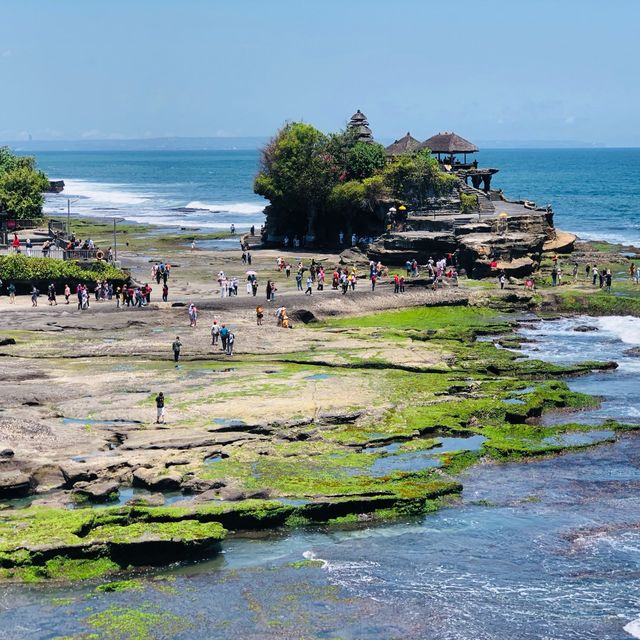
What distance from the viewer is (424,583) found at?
2572 cm

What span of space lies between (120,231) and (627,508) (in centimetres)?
7108

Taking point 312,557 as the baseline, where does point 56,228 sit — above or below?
above

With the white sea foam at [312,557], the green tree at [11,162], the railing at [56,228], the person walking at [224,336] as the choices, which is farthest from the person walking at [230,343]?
the green tree at [11,162]

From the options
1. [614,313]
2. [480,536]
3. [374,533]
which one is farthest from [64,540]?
[614,313]

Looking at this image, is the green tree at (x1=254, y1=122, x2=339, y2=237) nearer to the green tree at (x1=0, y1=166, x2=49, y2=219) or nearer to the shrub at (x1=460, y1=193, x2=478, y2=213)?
the shrub at (x1=460, y1=193, x2=478, y2=213)

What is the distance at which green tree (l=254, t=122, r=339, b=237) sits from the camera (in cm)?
7962

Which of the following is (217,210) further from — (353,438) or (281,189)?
(353,438)

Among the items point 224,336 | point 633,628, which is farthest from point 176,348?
point 633,628

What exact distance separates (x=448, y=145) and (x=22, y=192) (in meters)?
31.2

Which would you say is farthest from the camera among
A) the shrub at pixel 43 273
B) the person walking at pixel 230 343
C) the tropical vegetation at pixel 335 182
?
the tropical vegetation at pixel 335 182

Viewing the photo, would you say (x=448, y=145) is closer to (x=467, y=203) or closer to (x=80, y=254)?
(x=467, y=203)

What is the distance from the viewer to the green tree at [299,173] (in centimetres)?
7962

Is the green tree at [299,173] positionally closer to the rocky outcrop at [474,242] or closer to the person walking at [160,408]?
the rocky outcrop at [474,242]

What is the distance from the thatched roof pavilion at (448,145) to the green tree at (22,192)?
2842 centimetres
